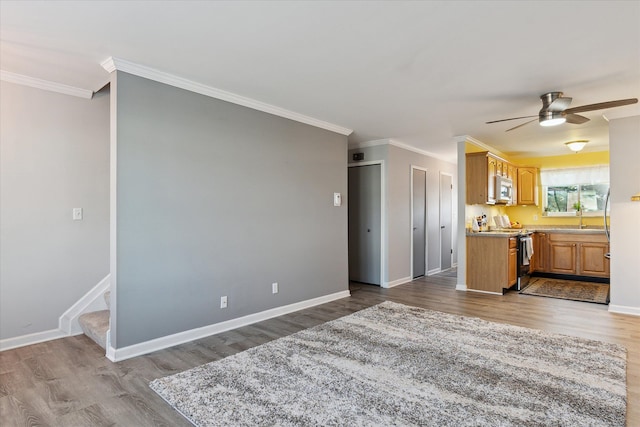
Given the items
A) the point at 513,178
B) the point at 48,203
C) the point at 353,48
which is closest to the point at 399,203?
the point at 513,178

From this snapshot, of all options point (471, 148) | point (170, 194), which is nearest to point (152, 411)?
point (170, 194)

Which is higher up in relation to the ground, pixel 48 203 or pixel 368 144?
pixel 368 144

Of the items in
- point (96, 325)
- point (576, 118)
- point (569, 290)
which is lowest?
point (569, 290)

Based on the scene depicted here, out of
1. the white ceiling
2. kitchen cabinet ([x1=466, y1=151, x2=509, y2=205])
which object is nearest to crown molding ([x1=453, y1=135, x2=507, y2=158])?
kitchen cabinet ([x1=466, y1=151, x2=509, y2=205])

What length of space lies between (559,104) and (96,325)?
5.12 metres

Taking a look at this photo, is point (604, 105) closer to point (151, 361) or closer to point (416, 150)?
point (416, 150)

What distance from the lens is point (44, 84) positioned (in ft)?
11.1

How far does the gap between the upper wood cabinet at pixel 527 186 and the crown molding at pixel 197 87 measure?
4.72 meters

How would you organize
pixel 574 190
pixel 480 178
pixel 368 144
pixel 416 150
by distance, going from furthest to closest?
pixel 574 190
pixel 416 150
pixel 368 144
pixel 480 178

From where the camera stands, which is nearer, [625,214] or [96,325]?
[96,325]

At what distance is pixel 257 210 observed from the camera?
157 inches

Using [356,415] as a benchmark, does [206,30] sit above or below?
above

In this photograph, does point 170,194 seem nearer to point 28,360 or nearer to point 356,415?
point 28,360

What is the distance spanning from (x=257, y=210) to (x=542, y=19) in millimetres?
3019
